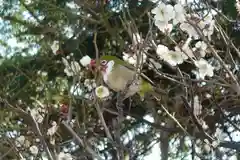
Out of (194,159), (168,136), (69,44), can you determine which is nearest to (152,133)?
(168,136)

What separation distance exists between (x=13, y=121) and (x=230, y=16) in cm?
126

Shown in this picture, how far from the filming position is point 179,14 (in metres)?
1.45

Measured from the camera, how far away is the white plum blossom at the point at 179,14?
143cm

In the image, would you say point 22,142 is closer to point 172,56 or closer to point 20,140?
point 20,140

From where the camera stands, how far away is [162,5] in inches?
56.2

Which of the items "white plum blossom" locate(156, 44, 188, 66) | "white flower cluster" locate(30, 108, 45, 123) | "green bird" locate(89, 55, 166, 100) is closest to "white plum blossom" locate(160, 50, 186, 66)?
"white plum blossom" locate(156, 44, 188, 66)

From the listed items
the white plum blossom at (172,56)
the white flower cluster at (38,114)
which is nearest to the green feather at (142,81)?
the white plum blossom at (172,56)

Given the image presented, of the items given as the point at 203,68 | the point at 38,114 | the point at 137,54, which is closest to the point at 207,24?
the point at 203,68

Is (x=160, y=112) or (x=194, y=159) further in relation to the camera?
(x=160, y=112)

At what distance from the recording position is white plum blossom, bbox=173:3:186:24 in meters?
1.43

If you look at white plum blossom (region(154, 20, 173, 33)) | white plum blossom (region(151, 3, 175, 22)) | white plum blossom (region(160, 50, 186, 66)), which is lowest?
white plum blossom (region(160, 50, 186, 66))

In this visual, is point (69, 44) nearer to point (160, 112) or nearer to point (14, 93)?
point (14, 93)

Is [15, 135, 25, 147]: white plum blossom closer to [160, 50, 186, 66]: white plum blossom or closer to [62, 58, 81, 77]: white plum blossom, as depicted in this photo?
[62, 58, 81, 77]: white plum blossom

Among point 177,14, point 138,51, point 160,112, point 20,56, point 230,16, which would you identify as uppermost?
point 20,56
